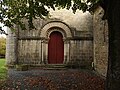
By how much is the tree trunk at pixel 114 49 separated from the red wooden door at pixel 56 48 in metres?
15.2

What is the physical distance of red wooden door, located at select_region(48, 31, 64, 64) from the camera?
22547mm

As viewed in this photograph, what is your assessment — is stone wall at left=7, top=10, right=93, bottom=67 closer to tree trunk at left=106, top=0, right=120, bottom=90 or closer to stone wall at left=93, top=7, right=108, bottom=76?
stone wall at left=93, top=7, right=108, bottom=76

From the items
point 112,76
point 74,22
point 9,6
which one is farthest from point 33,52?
point 112,76

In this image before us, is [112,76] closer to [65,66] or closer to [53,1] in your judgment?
[53,1]

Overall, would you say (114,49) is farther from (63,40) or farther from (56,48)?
(56,48)

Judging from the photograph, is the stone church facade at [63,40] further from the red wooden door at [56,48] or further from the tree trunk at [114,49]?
the tree trunk at [114,49]

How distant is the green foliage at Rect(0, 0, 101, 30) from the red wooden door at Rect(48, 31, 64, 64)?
10942 millimetres

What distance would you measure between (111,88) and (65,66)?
45.9ft

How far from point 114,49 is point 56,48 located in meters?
15.6

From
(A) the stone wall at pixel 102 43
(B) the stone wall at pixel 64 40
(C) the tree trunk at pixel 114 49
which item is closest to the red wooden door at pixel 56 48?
(B) the stone wall at pixel 64 40

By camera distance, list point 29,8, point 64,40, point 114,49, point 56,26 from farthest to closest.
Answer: point 64,40 < point 56,26 < point 29,8 < point 114,49

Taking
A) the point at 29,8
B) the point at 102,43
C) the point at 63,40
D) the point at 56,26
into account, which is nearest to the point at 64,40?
the point at 63,40

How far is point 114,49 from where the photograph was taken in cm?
730

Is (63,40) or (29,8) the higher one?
(29,8)
